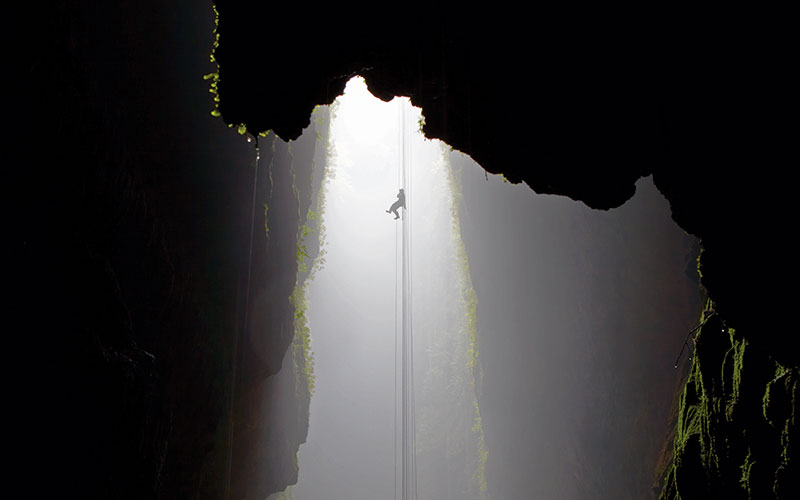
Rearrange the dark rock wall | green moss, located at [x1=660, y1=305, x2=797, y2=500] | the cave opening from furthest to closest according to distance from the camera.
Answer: the cave opening < green moss, located at [x1=660, y1=305, x2=797, y2=500] < the dark rock wall

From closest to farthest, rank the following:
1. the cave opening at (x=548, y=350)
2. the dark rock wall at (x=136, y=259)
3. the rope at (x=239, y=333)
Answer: the dark rock wall at (x=136, y=259)
the rope at (x=239, y=333)
the cave opening at (x=548, y=350)

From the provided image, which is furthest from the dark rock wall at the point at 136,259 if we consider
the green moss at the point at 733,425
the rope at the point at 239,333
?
the green moss at the point at 733,425

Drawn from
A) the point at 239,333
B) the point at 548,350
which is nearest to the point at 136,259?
the point at 239,333

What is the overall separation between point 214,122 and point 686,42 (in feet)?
32.7

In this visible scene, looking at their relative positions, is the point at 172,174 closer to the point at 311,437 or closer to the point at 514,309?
the point at 514,309

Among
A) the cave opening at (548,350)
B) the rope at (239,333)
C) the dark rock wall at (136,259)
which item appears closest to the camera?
the dark rock wall at (136,259)

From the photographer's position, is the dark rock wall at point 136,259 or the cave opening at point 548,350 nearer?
the dark rock wall at point 136,259

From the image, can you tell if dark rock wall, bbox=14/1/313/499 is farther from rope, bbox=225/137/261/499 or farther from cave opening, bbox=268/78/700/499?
→ cave opening, bbox=268/78/700/499

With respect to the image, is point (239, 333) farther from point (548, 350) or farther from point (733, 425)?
point (548, 350)

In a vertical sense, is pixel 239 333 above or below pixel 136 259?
below

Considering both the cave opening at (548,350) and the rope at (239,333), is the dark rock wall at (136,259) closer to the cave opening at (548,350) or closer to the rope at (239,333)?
the rope at (239,333)

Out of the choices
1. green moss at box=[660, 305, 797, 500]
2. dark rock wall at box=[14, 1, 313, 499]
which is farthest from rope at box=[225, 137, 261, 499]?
green moss at box=[660, 305, 797, 500]

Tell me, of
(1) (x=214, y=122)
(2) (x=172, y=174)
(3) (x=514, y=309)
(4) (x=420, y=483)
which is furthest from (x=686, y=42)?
(4) (x=420, y=483)

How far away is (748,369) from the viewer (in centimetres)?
626
